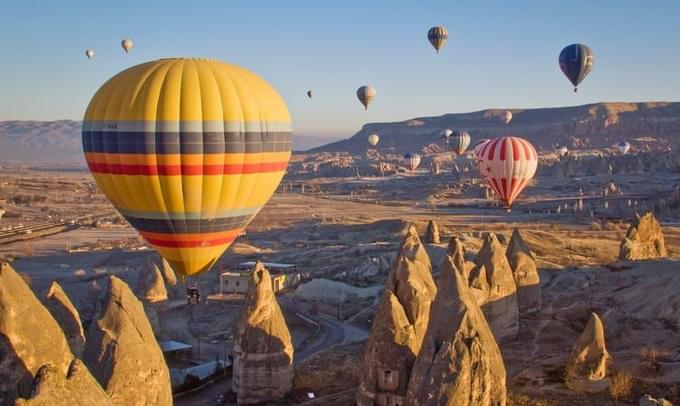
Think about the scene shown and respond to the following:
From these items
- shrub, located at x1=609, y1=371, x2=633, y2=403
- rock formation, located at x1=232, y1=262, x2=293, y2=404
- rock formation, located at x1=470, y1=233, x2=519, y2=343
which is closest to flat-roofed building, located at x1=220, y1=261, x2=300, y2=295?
rock formation, located at x1=470, y1=233, x2=519, y2=343

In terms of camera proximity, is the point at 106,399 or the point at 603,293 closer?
the point at 106,399

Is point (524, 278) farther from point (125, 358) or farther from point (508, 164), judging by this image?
point (125, 358)

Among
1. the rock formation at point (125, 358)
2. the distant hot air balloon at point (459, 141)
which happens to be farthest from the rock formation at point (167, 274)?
the distant hot air balloon at point (459, 141)

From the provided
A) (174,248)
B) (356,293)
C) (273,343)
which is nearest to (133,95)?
(174,248)

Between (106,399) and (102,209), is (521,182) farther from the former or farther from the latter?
(102,209)

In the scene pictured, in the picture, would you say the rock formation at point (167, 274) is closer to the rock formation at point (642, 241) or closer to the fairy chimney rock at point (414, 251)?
the fairy chimney rock at point (414, 251)
